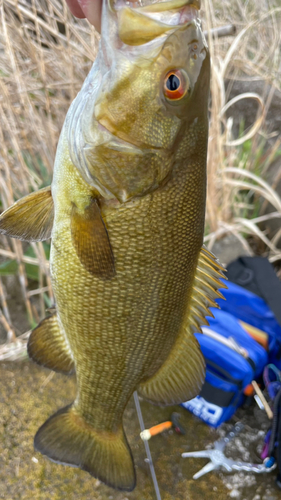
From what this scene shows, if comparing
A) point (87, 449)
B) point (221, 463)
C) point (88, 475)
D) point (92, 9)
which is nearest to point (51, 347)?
point (87, 449)

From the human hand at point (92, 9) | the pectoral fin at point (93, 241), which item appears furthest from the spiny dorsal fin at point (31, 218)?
the human hand at point (92, 9)

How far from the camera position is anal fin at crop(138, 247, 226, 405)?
38.4 inches

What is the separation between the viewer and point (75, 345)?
1011 mm

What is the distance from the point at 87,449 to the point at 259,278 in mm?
1541

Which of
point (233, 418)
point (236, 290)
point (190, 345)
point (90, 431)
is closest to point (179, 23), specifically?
point (190, 345)

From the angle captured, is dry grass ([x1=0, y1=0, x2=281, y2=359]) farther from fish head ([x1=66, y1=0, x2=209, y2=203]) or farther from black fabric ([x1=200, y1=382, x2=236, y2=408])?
black fabric ([x1=200, y1=382, x2=236, y2=408])

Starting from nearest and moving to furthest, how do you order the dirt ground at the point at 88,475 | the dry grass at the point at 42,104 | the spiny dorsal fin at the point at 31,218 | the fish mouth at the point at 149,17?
the fish mouth at the point at 149,17, the spiny dorsal fin at the point at 31,218, the dry grass at the point at 42,104, the dirt ground at the point at 88,475

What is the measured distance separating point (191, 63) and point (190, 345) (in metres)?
0.71

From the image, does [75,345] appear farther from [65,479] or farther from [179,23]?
[65,479]

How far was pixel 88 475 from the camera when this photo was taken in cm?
176

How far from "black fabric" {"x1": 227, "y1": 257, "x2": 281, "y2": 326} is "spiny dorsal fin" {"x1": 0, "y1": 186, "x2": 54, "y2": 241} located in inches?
61.0

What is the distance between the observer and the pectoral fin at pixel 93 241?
80 cm

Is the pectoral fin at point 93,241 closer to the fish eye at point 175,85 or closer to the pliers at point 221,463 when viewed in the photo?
the fish eye at point 175,85

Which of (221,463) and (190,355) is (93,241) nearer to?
(190,355)
